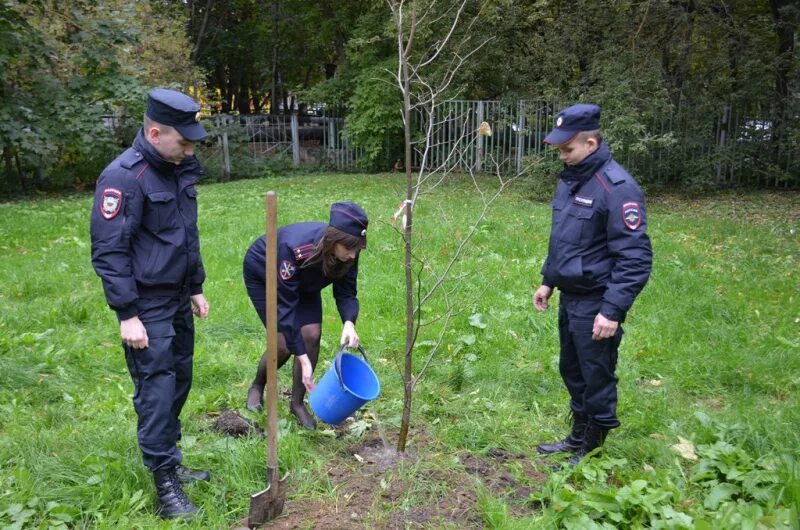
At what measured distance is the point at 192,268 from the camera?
3.20 metres

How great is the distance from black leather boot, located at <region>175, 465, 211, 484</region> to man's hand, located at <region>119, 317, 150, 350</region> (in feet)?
2.44

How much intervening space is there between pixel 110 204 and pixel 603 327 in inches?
89.8

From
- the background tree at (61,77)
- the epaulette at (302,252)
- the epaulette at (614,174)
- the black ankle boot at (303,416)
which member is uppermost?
the background tree at (61,77)

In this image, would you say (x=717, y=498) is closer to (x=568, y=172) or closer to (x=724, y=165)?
(x=568, y=172)

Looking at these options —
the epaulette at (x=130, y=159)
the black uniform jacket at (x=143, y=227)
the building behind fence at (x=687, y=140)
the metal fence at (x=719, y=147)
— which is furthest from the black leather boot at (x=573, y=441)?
the metal fence at (x=719, y=147)

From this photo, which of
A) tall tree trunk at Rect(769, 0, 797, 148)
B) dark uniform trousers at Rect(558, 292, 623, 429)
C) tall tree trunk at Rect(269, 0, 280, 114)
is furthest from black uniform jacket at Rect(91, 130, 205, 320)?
tall tree trunk at Rect(269, 0, 280, 114)

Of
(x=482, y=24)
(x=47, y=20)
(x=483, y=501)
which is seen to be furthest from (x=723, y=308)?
(x=47, y=20)

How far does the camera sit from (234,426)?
3.94 metres

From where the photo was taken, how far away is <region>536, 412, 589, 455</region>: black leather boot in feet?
12.3

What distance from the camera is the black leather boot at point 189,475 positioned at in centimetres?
332

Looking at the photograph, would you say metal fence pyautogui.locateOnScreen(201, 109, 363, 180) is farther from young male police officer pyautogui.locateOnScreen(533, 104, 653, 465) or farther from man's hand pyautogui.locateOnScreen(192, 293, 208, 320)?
young male police officer pyautogui.locateOnScreen(533, 104, 653, 465)

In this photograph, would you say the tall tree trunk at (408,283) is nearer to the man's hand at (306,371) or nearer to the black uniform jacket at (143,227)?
the man's hand at (306,371)

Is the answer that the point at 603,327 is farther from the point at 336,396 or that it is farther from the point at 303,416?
the point at 303,416

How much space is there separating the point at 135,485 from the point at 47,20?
13.3 meters
